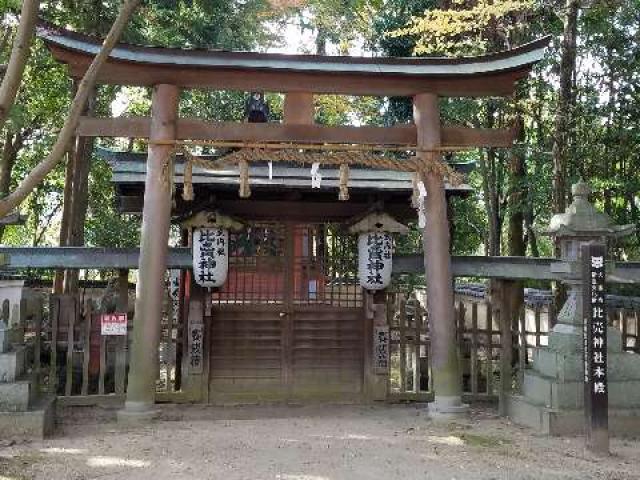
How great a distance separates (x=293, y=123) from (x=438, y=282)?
3.10 meters

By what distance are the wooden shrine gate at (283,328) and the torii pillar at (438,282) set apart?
2312 millimetres

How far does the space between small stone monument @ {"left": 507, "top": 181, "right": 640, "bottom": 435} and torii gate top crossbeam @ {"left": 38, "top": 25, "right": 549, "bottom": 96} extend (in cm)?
215

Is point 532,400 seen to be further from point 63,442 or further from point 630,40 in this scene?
point 630,40

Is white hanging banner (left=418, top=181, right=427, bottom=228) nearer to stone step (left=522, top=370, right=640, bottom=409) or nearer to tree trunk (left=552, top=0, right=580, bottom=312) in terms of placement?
stone step (left=522, top=370, right=640, bottom=409)

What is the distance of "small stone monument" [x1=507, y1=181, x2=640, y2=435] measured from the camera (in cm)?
709

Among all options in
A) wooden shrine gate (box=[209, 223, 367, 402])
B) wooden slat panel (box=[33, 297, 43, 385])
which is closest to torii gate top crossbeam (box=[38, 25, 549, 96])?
wooden shrine gate (box=[209, 223, 367, 402])

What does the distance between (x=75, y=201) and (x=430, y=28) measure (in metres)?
8.97

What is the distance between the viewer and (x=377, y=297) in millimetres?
10164

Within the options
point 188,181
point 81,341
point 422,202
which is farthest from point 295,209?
point 81,341

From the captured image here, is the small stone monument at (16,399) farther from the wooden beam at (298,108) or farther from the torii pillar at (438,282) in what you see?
the torii pillar at (438,282)

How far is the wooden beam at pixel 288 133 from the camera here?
804 cm

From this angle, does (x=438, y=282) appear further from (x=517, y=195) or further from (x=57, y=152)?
(x=517, y=195)

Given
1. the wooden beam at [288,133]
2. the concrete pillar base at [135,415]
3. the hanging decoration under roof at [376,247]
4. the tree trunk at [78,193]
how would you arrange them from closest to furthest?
the concrete pillar base at [135,415], the wooden beam at [288,133], the hanging decoration under roof at [376,247], the tree trunk at [78,193]

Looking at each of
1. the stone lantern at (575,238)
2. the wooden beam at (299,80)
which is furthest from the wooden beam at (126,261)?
the wooden beam at (299,80)
